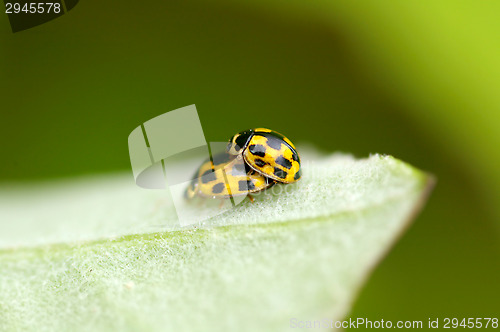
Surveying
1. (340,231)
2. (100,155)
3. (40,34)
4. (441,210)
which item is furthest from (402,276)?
(40,34)

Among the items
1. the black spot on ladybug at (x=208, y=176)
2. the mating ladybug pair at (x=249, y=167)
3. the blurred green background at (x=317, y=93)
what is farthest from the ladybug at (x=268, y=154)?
the blurred green background at (x=317, y=93)

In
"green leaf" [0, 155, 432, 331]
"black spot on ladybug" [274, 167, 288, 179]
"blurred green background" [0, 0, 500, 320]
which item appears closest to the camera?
"green leaf" [0, 155, 432, 331]

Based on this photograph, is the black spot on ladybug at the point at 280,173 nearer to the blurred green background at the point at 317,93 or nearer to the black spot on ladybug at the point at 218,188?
the black spot on ladybug at the point at 218,188

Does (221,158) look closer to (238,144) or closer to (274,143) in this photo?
(238,144)

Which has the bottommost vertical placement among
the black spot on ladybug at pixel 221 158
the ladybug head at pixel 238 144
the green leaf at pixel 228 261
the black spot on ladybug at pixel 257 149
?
the green leaf at pixel 228 261

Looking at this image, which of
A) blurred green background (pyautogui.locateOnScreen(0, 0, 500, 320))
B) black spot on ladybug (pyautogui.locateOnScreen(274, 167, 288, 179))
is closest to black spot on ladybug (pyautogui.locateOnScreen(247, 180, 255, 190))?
black spot on ladybug (pyautogui.locateOnScreen(274, 167, 288, 179))

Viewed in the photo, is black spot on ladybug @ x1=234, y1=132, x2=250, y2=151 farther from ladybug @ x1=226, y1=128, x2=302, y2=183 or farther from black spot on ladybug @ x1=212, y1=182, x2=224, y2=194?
black spot on ladybug @ x1=212, y1=182, x2=224, y2=194
